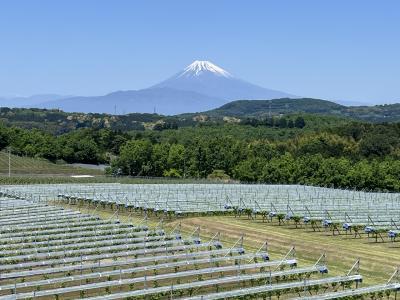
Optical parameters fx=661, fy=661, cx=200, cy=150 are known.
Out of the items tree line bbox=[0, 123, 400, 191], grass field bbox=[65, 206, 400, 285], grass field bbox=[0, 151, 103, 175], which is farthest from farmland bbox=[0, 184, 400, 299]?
grass field bbox=[0, 151, 103, 175]

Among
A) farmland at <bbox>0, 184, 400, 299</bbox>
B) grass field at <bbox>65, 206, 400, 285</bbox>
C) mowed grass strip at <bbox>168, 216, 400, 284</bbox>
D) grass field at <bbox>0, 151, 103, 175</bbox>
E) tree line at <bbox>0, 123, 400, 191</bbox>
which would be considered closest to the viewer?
farmland at <bbox>0, 184, 400, 299</bbox>

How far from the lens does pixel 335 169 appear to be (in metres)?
71.8

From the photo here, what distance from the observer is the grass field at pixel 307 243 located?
2714cm

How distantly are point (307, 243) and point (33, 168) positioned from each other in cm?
7167

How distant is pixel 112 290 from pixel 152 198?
27980mm

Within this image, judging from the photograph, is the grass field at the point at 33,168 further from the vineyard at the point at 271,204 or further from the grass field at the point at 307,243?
the grass field at the point at 307,243

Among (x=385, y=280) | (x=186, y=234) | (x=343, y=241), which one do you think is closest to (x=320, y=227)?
(x=343, y=241)

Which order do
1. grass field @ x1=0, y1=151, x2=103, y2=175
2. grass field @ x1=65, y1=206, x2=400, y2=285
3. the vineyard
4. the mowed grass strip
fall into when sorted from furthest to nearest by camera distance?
grass field @ x1=0, y1=151, x2=103, y2=175 < the vineyard < grass field @ x1=65, y1=206, x2=400, y2=285 < the mowed grass strip

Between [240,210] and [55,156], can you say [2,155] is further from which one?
[240,210]

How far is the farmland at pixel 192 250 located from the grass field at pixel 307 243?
0.06 meters

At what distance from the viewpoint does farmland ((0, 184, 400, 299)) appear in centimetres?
2169

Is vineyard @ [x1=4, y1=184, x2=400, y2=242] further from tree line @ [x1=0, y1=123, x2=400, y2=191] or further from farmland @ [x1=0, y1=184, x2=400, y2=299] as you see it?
tree line @ [x1=0, y1=123, x2=400, y2=191]

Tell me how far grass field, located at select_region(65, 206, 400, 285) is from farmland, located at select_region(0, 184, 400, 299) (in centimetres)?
6

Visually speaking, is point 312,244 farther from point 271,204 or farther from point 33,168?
point 33,168
